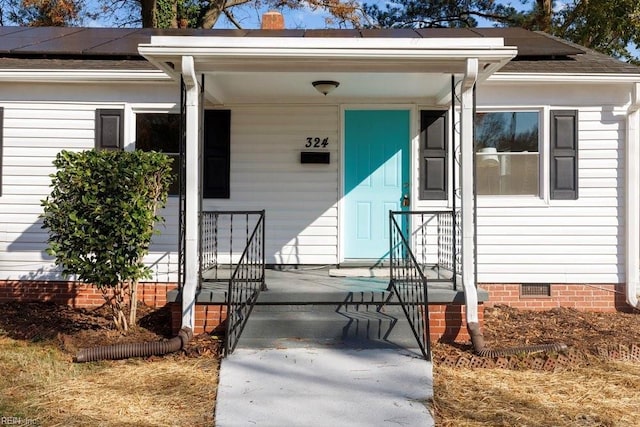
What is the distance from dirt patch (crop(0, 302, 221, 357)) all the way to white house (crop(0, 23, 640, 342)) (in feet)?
1.80

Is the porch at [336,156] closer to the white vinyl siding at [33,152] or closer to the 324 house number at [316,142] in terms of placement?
the 324 house number at [316,142]

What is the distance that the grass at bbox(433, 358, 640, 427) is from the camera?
3.93 metres

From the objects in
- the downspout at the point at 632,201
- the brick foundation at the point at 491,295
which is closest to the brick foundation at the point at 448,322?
the brick foundation at the point at 491,295

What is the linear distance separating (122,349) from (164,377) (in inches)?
25.2

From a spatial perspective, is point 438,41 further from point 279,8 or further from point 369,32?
point 279,8

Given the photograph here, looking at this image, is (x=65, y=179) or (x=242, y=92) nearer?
(x=65, y=179)

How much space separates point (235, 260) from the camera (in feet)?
23.6

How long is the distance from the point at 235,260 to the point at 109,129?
7.18 feet

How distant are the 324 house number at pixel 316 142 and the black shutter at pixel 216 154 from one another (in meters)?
1.01

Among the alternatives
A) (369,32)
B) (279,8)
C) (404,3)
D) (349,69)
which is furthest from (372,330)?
(404,3)

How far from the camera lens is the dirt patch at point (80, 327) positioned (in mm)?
5430

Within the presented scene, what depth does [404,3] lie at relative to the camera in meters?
19.5

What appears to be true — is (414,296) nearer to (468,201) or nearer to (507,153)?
(468,201)

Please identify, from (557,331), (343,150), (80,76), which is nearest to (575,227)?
(557,331)
